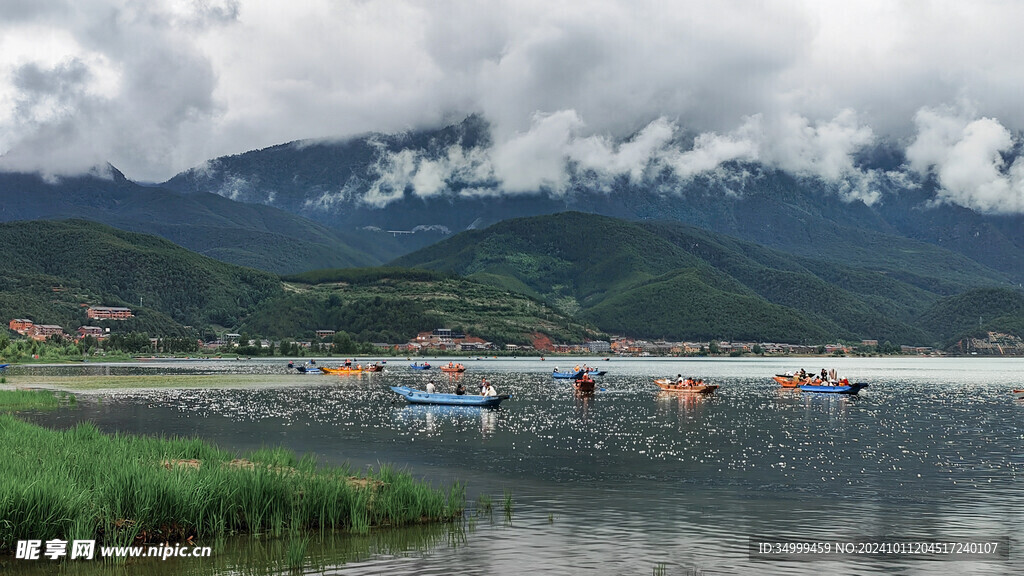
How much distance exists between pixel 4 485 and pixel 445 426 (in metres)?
50.5

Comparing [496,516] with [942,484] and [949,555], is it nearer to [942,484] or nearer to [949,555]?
[949,555]

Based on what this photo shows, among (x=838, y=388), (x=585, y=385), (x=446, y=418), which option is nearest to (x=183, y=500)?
(x=446, y=418)

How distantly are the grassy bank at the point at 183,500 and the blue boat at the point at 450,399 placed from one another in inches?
2226

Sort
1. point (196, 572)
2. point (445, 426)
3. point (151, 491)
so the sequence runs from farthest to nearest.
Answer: point (445, 426) → point (151, 491) → point (196, 572)

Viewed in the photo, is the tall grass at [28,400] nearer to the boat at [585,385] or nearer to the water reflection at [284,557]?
the water reflection at [284,557]

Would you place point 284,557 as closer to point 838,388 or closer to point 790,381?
point 838,388

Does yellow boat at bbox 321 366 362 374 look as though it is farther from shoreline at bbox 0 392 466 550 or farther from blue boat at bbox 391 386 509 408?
shoreline at bbox 0 392 466 550

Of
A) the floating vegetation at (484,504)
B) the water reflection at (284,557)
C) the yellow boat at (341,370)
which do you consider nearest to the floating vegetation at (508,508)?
the floating vegetation at (484,504)

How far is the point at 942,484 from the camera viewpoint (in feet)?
144

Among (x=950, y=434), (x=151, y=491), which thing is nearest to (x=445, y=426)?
(x=950, y=434)

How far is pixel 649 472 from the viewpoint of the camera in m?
47.5

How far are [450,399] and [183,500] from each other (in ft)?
231

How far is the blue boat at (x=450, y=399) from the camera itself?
94062 mm

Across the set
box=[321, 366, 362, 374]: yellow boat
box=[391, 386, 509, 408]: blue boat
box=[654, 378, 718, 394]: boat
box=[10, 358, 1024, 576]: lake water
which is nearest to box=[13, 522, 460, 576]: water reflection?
box=[10, 358, 1024, 576]: lake water
